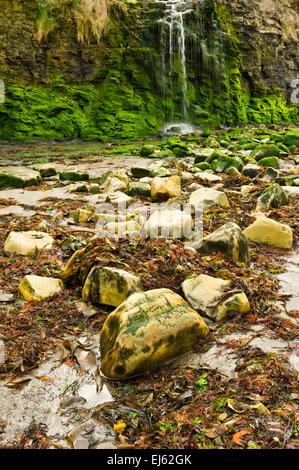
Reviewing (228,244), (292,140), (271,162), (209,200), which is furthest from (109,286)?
(292,140)

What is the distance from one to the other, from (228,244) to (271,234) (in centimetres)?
70

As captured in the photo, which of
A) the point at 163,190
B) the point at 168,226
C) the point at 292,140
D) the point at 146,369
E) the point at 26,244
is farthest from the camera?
the point at 292,140

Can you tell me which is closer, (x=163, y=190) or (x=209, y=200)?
(x=209, y=200)

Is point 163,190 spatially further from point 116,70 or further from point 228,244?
point 116,70

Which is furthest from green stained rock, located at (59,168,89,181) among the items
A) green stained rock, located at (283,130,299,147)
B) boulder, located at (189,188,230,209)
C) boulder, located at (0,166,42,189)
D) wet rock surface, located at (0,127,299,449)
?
green stained rock, located at (283,130,299,147)

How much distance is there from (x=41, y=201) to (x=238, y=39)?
17.6 metres

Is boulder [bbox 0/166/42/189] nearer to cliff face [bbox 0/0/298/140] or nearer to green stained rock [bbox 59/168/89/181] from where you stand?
green stained rock [bbox 59/168/89/181]

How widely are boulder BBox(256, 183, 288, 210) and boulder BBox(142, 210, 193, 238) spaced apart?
1477 millimetres

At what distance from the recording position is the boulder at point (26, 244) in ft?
11.0

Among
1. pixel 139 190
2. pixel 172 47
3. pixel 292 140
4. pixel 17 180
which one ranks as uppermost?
pixel 172 47

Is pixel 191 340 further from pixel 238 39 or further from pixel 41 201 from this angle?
pixel 238 39

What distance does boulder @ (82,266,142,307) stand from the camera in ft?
7.86

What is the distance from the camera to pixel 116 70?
48.6 ft

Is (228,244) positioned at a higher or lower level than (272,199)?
lower
